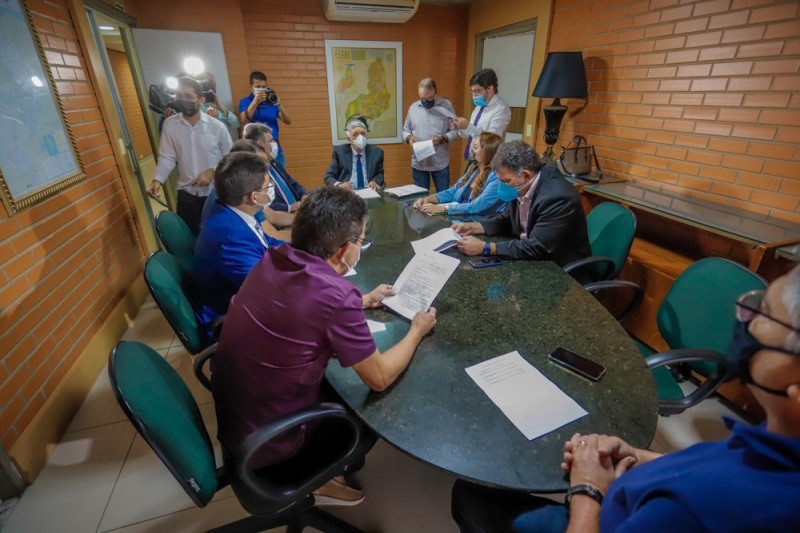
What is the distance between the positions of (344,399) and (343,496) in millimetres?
664

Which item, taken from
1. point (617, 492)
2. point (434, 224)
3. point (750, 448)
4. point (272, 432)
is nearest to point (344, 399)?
point (272, 432)

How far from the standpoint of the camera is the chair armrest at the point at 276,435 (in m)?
0.91

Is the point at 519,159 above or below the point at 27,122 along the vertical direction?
below

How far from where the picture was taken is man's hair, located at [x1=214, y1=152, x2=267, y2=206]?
1.63 m

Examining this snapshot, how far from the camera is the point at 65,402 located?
186cm

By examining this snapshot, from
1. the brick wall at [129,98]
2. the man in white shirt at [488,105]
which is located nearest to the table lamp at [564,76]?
the man in white shirt at [488,105]

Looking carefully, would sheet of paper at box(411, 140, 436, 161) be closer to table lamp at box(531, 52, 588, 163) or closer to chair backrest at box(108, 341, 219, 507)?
table lamp at box(531, 52, 588, 163)

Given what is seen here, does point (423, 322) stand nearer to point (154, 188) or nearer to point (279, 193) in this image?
point (279, 193)

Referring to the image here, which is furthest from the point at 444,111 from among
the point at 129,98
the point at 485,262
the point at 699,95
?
the point at 129,98

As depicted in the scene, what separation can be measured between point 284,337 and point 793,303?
3.19 feet

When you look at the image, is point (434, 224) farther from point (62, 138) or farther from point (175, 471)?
point (62, 138)

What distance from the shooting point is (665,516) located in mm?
536

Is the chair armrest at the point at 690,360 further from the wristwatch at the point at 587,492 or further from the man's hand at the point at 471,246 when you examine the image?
the man's hand at the point at 471,246

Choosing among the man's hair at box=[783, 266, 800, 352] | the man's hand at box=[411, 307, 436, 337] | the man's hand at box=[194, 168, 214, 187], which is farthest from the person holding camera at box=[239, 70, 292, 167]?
the man's hair at box=[783, 266, 800, 352]
